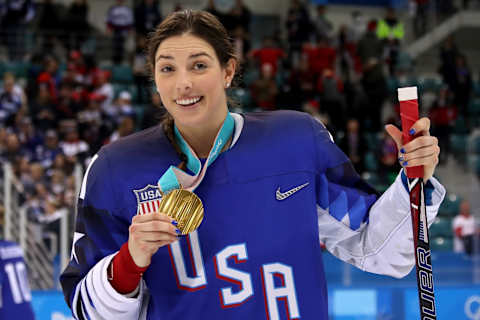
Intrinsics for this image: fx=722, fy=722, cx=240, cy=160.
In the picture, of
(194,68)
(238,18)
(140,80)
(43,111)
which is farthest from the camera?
(238,18)

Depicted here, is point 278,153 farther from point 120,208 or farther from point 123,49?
point 123,49

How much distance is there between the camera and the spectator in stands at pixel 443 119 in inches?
444

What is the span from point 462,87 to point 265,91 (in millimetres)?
3853

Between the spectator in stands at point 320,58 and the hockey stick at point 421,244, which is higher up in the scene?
the spectator in stands at point 320,58

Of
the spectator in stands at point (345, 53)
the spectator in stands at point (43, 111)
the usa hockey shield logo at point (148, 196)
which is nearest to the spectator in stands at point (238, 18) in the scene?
the spectator in stands at point (345, 53)

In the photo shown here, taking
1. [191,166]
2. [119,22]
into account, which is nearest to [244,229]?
[191,166]

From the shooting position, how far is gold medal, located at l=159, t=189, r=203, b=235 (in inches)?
70.3

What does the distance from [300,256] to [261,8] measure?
45.1 feet

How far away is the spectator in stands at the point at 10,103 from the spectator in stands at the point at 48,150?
0.71 metres

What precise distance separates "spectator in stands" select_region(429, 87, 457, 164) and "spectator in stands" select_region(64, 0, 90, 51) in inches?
225

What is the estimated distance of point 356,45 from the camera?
1264 centimetres

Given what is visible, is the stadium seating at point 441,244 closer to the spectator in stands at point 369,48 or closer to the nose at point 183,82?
the spectator in stands at point 369,48

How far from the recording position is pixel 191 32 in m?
2.04

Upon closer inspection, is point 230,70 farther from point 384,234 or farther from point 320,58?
point 320,58
